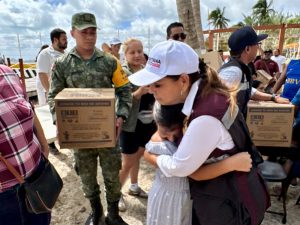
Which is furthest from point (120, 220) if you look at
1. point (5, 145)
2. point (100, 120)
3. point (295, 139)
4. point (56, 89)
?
point (295, 139)

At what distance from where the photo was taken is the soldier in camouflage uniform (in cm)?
221

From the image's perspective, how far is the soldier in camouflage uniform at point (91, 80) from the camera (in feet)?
7.23

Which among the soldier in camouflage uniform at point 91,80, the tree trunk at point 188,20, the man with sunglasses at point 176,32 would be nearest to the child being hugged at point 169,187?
the soldier in camouflage uniform at point 91,80

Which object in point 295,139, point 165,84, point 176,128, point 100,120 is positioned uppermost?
point 165,84

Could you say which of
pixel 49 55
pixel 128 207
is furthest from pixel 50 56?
pixel 128 207

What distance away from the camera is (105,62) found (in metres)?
2.27

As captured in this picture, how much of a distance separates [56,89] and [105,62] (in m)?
0.47

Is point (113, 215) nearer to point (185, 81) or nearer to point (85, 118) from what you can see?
point (85, 118)

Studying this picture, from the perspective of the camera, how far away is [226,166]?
3.86 feet

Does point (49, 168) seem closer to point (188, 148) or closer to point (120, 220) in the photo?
point (188, 148)

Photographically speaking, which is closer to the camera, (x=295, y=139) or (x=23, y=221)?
(x=23, y=221)

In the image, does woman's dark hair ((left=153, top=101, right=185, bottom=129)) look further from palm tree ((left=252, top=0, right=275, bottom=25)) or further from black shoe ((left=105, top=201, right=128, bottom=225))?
palm tree ((left=252, top=0, right=275, bottom=25))

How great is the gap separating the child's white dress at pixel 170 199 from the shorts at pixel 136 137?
143 centimetres

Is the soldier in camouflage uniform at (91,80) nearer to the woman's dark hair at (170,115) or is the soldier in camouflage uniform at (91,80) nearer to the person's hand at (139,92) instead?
the person's hand at (139,92)
